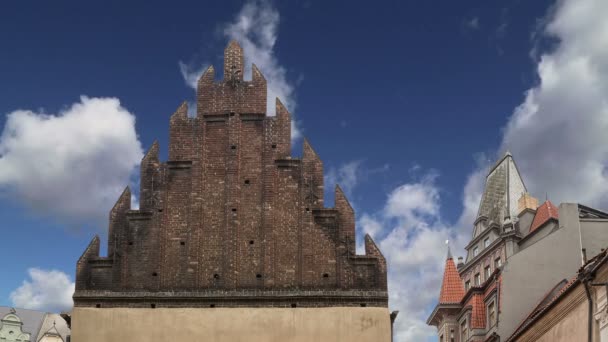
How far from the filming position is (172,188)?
862 inches

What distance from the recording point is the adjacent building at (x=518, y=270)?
3362cm

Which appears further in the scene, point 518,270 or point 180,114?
point 518,270

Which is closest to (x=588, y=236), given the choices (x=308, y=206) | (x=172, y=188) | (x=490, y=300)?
(x=490, y=300)

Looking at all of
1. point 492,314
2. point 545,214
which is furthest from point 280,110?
point 545,214

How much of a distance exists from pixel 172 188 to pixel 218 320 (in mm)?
3457

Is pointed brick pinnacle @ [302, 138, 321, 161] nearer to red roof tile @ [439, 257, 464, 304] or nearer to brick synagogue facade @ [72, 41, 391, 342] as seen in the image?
brick synagogue facade @ [72, 41, 391, 342]

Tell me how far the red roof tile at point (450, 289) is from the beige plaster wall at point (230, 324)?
24.3 metres

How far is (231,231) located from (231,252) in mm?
516

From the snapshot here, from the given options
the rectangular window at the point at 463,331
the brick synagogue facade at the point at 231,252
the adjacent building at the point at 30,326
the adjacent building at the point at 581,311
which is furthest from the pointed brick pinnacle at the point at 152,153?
the adjacent building at the point at 30,326

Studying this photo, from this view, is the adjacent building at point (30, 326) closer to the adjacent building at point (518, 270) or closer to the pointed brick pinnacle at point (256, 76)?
the adjacent building at point (518, 270)

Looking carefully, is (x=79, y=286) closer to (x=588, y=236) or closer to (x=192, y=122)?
(x=192, y=122)

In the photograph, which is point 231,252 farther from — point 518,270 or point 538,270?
point 538,270

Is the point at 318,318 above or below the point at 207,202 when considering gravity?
below

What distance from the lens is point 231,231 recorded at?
70.0ft
